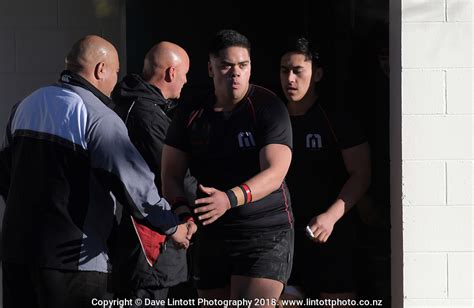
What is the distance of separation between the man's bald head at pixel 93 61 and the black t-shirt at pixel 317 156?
3.92 ft

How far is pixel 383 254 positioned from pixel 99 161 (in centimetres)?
232

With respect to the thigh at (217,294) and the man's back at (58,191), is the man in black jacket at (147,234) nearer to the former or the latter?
the thigh at (217,294)

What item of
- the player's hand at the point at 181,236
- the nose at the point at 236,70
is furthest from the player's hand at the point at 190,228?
the nose at the point at 236,70

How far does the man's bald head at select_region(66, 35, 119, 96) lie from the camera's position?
4.43 metres

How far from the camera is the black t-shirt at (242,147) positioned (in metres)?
4.73

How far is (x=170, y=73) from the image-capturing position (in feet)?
17.4

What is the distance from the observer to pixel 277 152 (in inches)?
183

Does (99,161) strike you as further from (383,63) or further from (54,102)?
(383,63)

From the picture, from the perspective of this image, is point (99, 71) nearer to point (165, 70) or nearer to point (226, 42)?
point (226, 42)

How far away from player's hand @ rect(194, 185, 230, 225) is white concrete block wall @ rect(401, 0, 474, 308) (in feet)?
3.76

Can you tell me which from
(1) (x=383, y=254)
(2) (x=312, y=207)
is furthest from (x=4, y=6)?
(1) (x=383, y=254)

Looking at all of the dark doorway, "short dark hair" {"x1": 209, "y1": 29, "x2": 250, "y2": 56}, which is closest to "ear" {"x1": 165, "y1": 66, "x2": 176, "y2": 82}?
"short dark hair" {"x1": 209, "y1": 29, "x2": 250, "y2": 56}

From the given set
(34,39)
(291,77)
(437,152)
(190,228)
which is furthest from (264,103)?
(34,39)

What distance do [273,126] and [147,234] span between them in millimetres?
837
